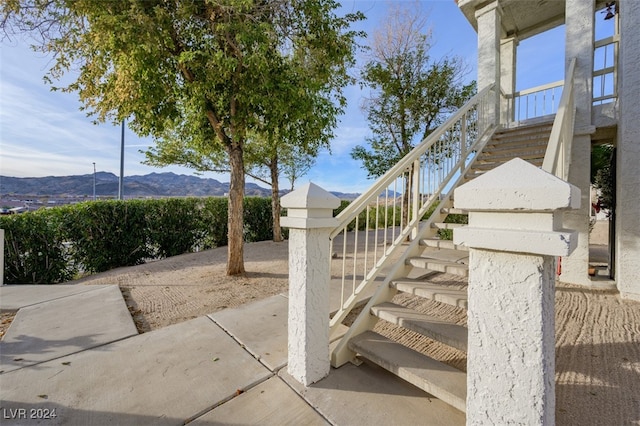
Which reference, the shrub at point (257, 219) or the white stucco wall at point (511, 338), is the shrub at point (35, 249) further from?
the white stucco wall at point (511, 338)

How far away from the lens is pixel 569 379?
2217 mm

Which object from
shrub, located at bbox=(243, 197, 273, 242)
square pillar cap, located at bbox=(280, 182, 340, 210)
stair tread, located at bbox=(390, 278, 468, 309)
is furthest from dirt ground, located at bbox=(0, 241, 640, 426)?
shrub, located at bbox=(243, 197, 273, 242)

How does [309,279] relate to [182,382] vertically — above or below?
above

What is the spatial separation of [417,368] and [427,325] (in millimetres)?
367

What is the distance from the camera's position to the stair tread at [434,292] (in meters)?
2.27

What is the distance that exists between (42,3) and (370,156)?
22.6 ft

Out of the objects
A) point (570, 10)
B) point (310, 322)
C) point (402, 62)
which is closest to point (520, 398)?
point (310, 322)

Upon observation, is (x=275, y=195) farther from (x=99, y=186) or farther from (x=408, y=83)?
(x=99, y=186)

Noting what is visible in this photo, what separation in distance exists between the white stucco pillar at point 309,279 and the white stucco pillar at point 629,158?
4612 millimetres

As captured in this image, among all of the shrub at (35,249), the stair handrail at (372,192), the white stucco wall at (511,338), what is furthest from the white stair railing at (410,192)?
the shrub at (35,249)

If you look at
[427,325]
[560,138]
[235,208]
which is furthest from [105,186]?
[560,138]

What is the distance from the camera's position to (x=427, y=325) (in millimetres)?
2230

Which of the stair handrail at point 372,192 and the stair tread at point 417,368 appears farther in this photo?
the stair handrail at point 372,192

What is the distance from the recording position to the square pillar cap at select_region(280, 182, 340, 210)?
1.98 meters
